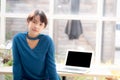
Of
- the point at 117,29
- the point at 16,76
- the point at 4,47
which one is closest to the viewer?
the point at 16,76

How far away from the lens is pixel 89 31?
3.21 metres

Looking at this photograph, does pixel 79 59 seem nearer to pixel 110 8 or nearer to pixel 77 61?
pixel 77 61

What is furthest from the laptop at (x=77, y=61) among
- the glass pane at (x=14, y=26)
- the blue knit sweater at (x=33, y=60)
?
the glass pane at (x=14, y=26)

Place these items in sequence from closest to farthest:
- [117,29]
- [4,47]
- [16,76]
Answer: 1. [16,76]
2. [4,47]
3. [117,29]

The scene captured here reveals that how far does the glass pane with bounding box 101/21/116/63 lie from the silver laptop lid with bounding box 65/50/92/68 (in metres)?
0.45

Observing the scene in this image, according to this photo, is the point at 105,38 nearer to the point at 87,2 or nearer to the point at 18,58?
the point at 87,2

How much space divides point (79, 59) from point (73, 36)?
46cm

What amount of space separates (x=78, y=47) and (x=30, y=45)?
1.13 meters

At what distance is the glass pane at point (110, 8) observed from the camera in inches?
123

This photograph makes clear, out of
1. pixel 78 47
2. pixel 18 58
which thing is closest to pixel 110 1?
pixel 78 47

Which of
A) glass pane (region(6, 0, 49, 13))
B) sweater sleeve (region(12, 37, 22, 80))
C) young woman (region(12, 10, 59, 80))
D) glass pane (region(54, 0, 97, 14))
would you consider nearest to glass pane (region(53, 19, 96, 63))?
glass pane (region(54, 0, 97, 14))

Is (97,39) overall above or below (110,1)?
below

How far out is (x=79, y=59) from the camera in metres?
2.80

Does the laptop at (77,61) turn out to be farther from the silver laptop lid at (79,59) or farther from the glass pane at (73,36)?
the glass pane at (73,36)
